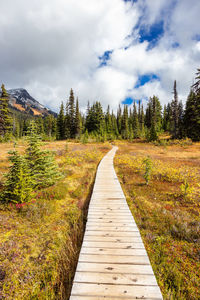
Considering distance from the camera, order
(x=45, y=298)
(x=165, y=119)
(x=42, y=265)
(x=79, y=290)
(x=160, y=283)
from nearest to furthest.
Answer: (x=79, y=290)
(x=45, y=298)
(x=160, y=283)
(x=42, y=265)
(x=165, y=119)

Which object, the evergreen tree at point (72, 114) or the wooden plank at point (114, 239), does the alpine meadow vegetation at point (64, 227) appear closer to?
the wooden plank at point (114, 239)

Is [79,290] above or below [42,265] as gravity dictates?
above

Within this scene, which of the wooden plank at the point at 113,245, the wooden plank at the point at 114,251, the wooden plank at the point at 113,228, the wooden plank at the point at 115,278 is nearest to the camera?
the wooden plank at the point at 115,278

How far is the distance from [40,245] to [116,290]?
292 cm

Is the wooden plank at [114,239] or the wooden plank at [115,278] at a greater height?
the wooden plank at [115,278]

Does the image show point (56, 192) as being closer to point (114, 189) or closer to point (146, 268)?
point (114, 189)

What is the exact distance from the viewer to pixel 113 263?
3137mm

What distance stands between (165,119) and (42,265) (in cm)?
8259

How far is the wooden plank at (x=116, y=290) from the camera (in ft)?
8.07

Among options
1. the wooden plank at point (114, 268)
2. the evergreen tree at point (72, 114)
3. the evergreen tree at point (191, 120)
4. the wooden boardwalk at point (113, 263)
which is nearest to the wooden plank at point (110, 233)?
the wooden boardwalk at point (113, 263)

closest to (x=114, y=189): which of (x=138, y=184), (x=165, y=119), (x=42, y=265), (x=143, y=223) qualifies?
(x=138, y=184)

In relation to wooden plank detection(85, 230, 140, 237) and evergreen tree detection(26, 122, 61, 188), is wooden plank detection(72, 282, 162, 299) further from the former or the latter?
evergreen tree detection(26, 122, 61, 188)

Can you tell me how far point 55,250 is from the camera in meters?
4.09

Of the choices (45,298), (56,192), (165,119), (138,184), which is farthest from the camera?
(165,119)
